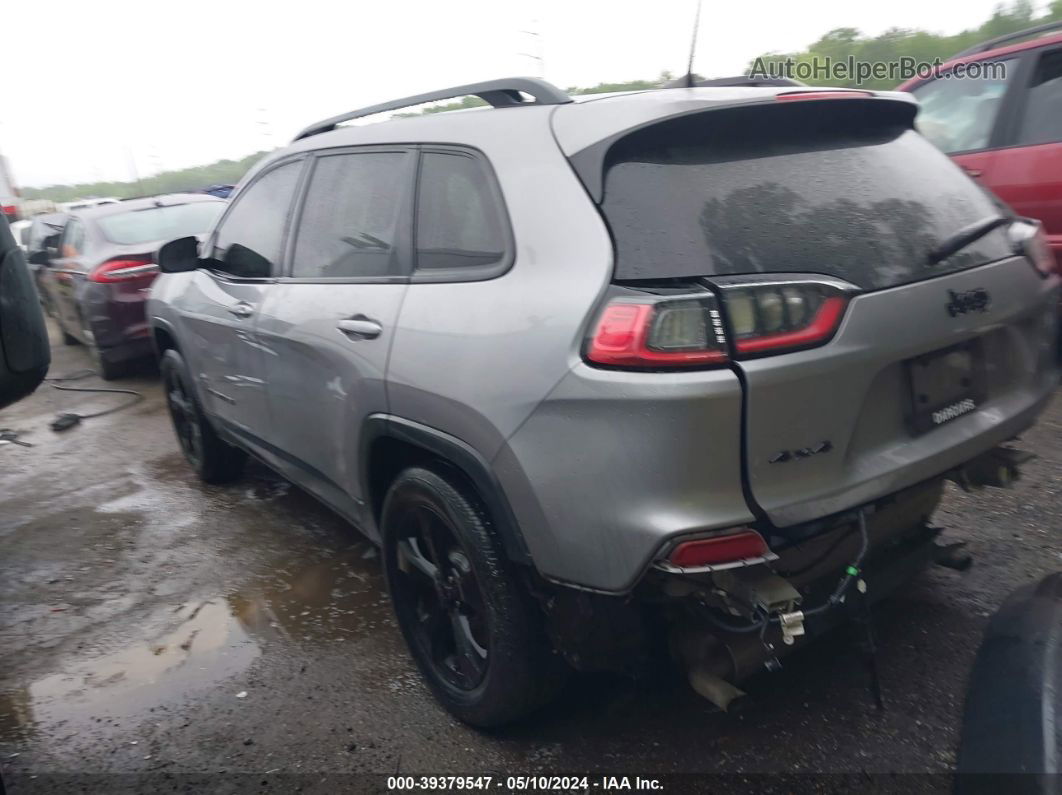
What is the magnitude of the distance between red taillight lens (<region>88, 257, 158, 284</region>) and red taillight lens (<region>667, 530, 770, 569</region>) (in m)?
6.38

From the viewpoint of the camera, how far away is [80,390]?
7.58 metres

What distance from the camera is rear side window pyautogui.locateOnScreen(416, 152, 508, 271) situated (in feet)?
7.72

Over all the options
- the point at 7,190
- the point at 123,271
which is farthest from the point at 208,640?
the point at 7,190

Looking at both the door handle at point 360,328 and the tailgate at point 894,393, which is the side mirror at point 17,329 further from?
the tailgate at point 894,393

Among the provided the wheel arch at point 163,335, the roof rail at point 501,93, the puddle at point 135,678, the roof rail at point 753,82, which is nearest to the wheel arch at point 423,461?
the puddle at point 135,678

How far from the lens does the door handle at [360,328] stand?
264 centimetres

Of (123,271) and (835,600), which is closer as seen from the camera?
(835,600)

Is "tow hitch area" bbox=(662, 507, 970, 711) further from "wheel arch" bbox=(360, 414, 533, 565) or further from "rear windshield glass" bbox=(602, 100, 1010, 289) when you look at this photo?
"rear windshield glass" bbox=(602, 100, 1010, 289)

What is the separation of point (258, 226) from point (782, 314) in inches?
103

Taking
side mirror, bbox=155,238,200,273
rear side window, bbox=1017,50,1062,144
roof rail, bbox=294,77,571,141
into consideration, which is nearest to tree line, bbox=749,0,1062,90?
rear side window, bbox=1017,50,1062,144

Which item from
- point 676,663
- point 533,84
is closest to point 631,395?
point 676,663

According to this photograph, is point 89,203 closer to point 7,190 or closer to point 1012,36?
point 7,190

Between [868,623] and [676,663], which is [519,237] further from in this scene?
[868,623]

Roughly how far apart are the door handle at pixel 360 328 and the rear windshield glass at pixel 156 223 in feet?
17.1
